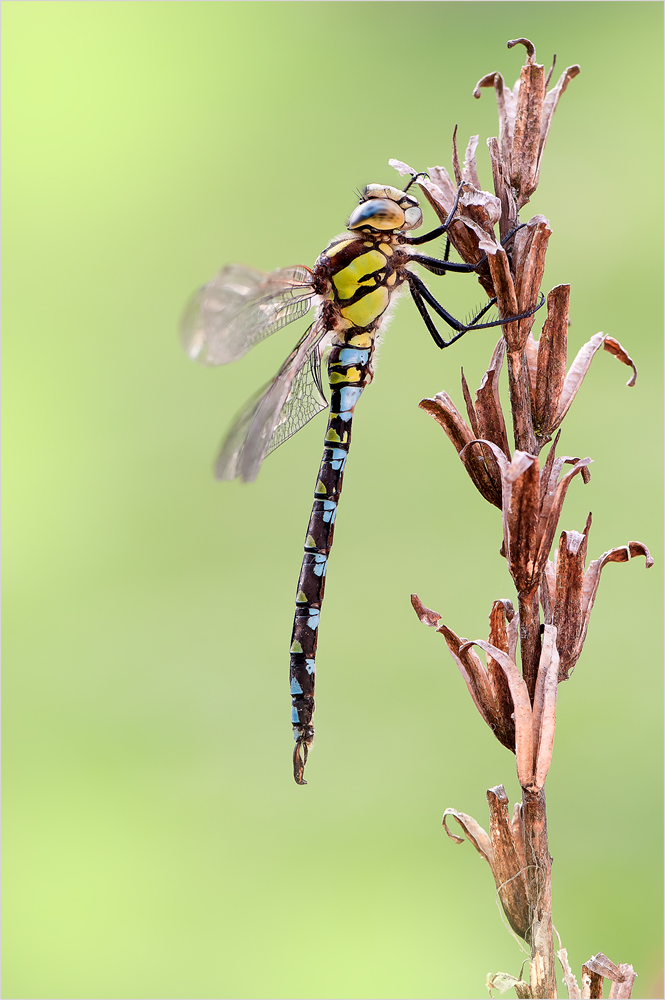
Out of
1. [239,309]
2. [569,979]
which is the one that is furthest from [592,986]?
[239,309]

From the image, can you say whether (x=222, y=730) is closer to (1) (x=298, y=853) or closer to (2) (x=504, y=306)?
(1) (x=298, y=853)

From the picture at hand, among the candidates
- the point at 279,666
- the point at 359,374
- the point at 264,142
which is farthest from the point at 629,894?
the point at 264,142

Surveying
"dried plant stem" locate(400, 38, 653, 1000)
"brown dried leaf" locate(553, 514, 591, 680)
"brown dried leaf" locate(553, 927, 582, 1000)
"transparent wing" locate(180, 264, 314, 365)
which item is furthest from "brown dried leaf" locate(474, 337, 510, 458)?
"transparent wing" locate(180, 264, 314, 365)

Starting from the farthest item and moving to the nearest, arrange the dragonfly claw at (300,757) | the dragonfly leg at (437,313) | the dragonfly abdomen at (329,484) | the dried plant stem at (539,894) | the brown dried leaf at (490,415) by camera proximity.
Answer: the dragonfly abdomen at (329,484), the dragonfly claw at (300,757), the dragonfly leg at (437,313), the brown dried leaf at (490,415), the dried plant stem at (539,894)

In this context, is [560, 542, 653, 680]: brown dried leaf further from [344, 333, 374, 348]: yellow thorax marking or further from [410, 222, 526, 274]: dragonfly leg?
[344, 333, 374, 348]: yellow thorax marking

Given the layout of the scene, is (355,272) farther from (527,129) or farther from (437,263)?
(527,129)

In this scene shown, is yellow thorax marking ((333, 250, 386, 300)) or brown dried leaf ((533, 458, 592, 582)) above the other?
yellow thorax marking ((333, 250, 386, 300))

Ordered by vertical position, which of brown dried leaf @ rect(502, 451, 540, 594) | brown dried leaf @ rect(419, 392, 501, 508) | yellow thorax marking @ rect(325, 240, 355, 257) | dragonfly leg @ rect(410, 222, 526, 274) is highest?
yellow thorax marking @ rect(325, 240, 355, 257)

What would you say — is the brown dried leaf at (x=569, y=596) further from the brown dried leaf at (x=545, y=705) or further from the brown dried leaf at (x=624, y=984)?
the brown dried leaf at (x=624, y=984)

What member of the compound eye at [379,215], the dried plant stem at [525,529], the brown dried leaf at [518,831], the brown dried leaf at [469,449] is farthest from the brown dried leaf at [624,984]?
the compound eye at [379,215]
